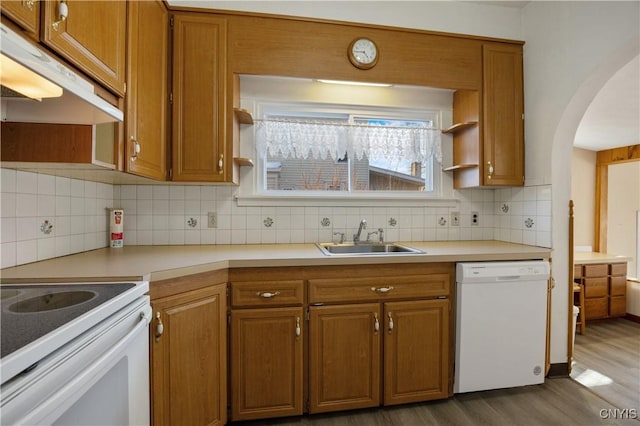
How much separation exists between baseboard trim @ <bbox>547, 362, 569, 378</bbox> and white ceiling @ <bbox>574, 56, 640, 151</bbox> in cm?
204

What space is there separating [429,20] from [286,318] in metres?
2.23

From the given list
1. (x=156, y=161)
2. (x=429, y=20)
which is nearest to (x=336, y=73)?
(x=429, y=20)

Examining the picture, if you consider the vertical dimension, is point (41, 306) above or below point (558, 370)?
above

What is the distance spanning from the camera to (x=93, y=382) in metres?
0.81

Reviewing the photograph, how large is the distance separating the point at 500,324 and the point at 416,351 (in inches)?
21.6

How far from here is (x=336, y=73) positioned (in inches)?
81.2

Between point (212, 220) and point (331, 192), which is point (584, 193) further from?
point (212, 220)

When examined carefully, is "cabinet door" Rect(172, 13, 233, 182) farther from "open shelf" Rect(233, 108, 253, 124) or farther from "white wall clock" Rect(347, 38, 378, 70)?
"white wall clock" Rect(347, 38, 378, 70)

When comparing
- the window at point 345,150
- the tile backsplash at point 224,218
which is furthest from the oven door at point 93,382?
the window at point 345,150

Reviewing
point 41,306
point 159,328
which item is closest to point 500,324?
point 159,328

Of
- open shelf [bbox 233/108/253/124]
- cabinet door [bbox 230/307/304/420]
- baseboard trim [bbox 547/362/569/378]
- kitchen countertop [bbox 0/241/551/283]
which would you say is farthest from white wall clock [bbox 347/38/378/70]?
baseboard trim [bbox 547/362/569/378]

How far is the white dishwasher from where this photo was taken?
1.83m

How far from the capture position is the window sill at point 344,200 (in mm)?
2271

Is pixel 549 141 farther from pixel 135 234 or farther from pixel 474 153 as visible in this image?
pixel 135 234
